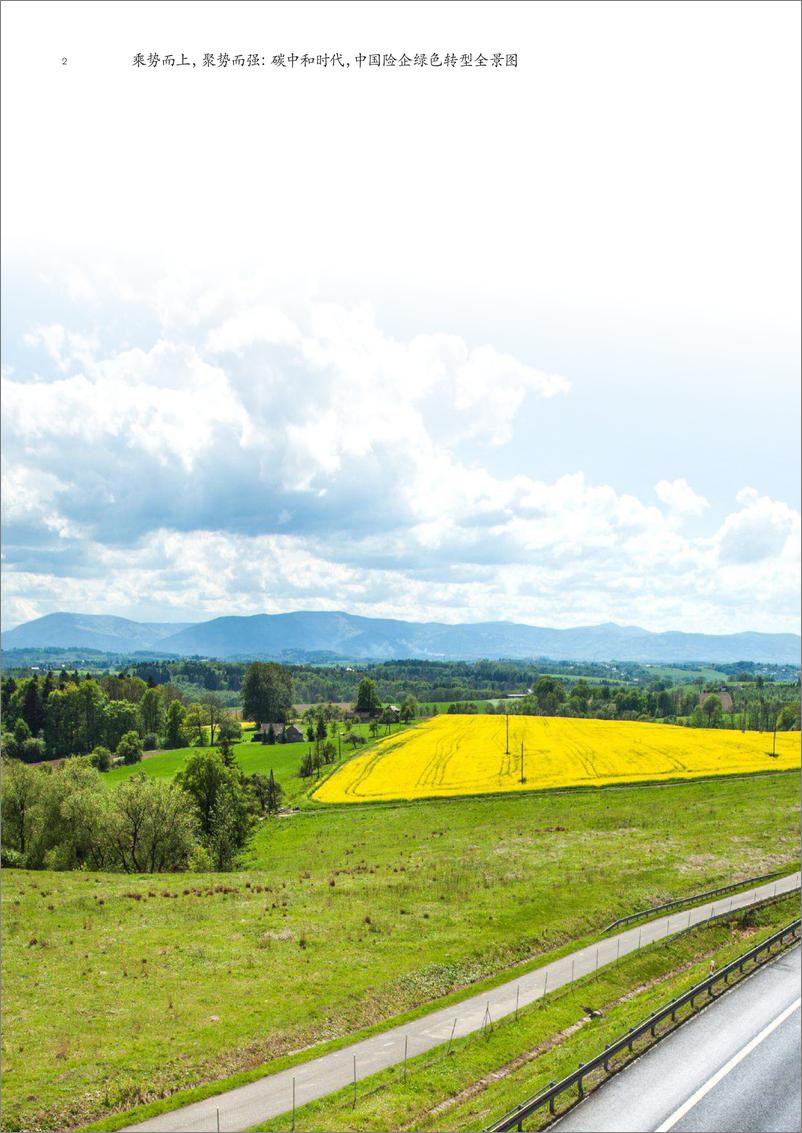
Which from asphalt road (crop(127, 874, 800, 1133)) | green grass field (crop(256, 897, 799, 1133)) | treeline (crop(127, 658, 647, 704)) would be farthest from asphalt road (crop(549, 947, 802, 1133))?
treeline (crop(127, 658, 647, 704))

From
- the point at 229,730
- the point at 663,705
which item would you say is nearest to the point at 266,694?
the point at 229,730

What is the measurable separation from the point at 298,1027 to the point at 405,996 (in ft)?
19.8

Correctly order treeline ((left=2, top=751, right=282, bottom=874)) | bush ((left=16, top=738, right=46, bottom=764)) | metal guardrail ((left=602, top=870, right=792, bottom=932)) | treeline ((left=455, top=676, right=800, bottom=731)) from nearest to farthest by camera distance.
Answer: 1. metal guardrail ((left=602, top=870, right=792, bottom=932))
2. treeline ((left=2, top=751, right=282, bottom=874))
3. bush ((left=16, top=738, right=46, bottom=764))
4. treeline ((left=455, top=676, right=800, bottom=731))

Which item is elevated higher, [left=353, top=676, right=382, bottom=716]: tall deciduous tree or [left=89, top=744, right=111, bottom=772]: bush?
[left=353, top=676, right=382, bottom=716]: tall deciduous tree

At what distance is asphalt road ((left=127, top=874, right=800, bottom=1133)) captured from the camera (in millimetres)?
23844

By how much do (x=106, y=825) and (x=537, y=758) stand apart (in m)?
49.4

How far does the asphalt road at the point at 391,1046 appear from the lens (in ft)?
78.2

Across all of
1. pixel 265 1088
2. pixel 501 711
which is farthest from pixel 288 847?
pixel 501 711

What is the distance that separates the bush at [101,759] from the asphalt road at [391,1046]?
2139 inches

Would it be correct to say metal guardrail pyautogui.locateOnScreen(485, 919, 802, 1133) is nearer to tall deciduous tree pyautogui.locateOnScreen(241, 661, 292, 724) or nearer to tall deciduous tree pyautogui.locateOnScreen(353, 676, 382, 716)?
tall deciduous tree pyautogui.locateOnScreen(241, 661, 292, 724)

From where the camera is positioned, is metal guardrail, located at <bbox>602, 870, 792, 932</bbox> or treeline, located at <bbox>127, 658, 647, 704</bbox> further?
treeline, located at <bbox>127, 658, 647, 704</bbox>

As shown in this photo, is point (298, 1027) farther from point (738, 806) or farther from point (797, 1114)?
point (738, 806)

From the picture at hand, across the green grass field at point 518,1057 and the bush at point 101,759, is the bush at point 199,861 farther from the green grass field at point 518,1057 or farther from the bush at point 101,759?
the green grass field at point 518,1057

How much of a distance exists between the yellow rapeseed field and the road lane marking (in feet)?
160
